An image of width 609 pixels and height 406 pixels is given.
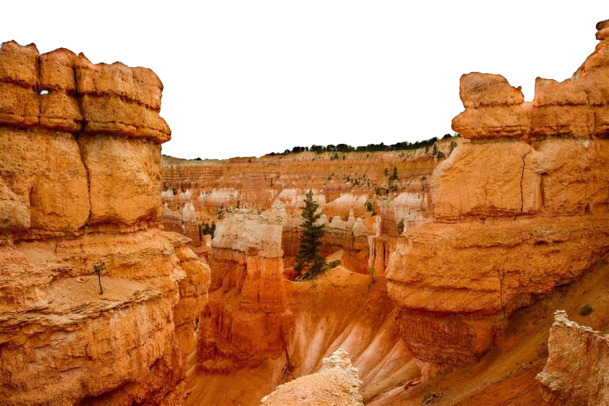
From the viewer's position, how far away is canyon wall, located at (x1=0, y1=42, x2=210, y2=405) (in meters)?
7.93

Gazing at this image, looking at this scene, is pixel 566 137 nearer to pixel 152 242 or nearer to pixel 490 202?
pixel 490 202

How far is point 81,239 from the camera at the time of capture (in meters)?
9.48

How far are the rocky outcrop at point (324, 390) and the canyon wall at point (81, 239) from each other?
3003mm

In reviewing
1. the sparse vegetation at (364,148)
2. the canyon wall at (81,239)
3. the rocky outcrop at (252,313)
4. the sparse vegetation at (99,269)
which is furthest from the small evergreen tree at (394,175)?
the sparse vegetation at (99,269)

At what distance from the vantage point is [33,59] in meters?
9.00

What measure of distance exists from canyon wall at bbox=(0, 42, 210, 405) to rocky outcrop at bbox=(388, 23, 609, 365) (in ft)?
25.9

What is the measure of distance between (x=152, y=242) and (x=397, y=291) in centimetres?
787

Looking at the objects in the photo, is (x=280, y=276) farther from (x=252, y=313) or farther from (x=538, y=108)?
(x=538, y=108)

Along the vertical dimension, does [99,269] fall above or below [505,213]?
below

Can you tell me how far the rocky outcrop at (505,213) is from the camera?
1352 cm

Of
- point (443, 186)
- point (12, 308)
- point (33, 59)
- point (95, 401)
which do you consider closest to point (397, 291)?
point (443, 186)

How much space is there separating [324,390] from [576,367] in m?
4.83

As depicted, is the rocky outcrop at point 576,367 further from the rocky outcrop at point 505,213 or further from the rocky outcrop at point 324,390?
the rocky outcrop at point 505,213

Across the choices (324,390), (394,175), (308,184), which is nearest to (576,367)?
(324,390)
